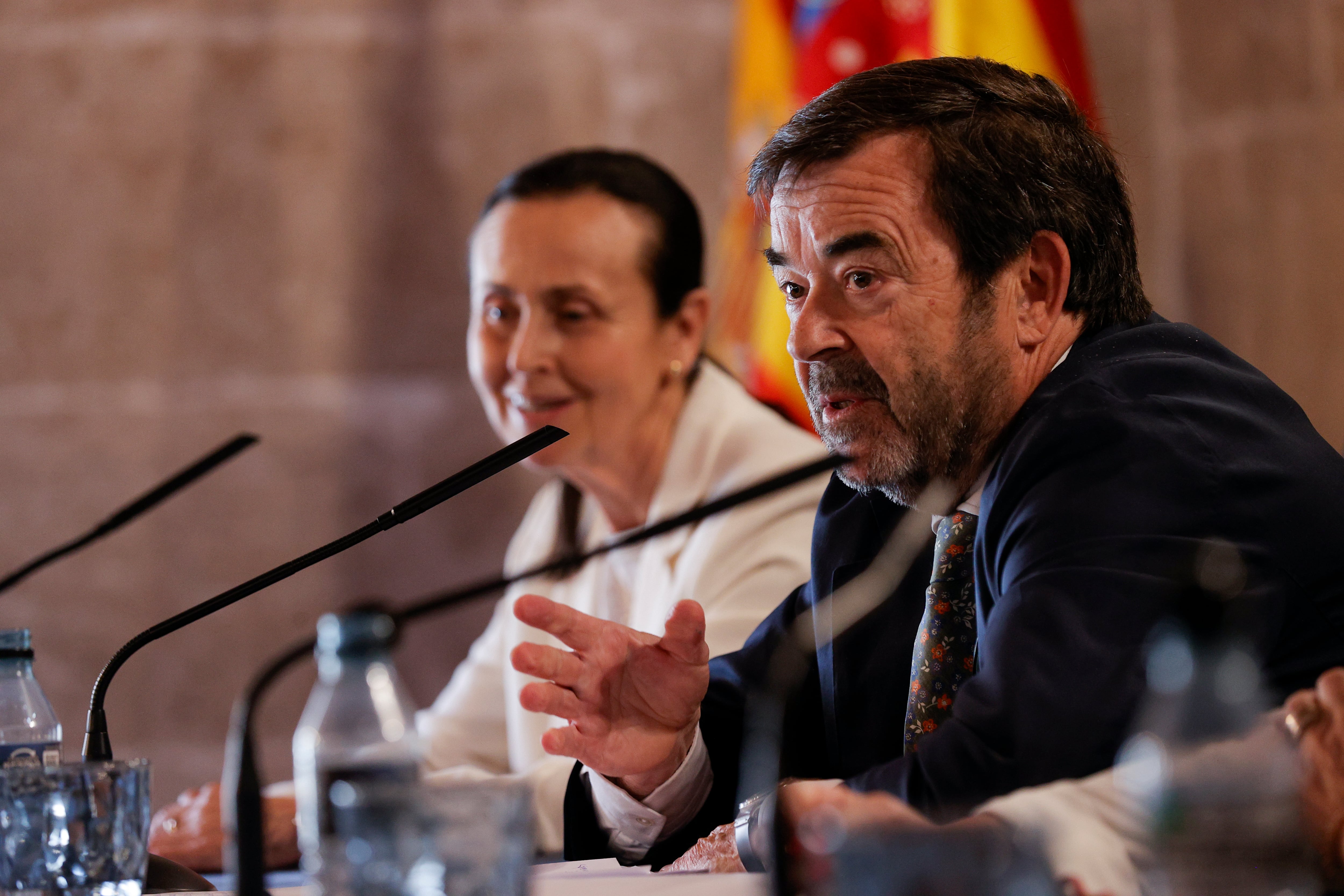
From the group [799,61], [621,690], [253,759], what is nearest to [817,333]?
[621,690]

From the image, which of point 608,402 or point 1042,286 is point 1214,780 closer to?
point 1042,286

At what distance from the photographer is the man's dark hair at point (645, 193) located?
230 cm

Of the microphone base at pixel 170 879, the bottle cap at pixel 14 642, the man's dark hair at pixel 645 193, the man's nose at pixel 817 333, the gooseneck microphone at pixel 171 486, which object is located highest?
the man's dark hair at pixel 645 193

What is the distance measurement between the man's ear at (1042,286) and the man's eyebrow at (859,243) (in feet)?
0.46

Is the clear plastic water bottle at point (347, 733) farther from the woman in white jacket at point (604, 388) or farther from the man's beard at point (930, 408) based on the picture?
the woman in white jacket at point (604, 388)

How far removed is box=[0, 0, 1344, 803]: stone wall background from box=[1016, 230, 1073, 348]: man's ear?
5.61 ft

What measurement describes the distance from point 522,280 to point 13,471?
5.03ft

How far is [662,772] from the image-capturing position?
132cm

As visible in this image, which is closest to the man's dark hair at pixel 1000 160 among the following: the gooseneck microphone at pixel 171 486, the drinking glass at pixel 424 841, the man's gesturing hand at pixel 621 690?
the man's gesturing hand at pixel 621 690

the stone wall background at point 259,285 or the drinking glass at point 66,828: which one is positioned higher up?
the stone wall background at point 259,285

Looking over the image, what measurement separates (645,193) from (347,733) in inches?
65.4

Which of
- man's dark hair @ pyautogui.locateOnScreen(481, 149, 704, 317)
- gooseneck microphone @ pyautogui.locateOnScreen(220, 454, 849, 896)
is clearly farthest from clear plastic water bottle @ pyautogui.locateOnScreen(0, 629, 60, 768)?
man's dark hair @ pyautogui.locateOnScreen(481, 149, 704, 317)

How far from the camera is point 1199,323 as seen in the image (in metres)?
2.77

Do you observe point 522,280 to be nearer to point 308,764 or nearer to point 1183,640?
point 308,764
